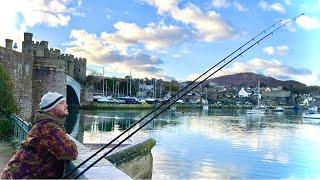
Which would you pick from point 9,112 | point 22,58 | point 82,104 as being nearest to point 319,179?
point 9,112

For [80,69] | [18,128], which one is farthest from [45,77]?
[80,69]

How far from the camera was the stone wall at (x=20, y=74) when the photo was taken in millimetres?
22250

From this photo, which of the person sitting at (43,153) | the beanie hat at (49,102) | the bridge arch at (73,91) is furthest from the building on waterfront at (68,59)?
the person sitting at (43,153)

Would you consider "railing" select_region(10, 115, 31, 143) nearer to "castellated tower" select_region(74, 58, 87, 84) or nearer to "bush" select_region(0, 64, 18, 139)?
"bush" select_region(0, 64, 18, 139)

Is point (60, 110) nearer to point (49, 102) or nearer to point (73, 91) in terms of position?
point (49, 102)

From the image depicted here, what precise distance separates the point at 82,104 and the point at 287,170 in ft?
178

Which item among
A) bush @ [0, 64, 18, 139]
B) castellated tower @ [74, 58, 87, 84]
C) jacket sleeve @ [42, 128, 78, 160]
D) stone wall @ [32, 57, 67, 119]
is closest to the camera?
jacket sleeve @ [42, 128, 78, 160]

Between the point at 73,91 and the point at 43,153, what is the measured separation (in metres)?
56.9

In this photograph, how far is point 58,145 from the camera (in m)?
4.05

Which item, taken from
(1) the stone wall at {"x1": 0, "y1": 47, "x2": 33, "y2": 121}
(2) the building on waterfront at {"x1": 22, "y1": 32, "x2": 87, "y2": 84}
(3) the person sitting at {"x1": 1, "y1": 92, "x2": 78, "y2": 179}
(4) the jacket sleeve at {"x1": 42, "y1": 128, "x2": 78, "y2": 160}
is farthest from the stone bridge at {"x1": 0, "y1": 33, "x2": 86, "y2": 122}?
(4) the jacket sleeve at {"x1": 42, "y1": 128, "x2": 78, "y2": 160}

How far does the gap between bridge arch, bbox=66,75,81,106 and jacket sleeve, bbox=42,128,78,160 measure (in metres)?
50.3

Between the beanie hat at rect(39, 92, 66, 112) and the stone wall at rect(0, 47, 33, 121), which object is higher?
the stone wall at rect(0, 47, 33, 121)

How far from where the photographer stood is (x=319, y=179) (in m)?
17.8

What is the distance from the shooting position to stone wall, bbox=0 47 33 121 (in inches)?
876
